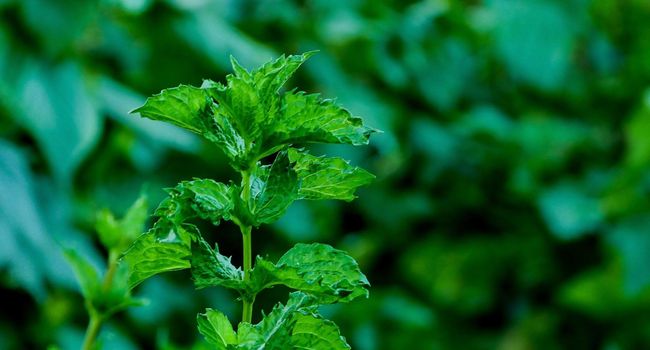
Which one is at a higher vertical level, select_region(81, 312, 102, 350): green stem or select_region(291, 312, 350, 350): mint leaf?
select_region(81, 312, 102, 350): green stem

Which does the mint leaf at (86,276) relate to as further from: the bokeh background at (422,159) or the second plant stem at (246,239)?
the bokeh background at (422,159)

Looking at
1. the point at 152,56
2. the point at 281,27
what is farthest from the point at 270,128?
the point at 281,27

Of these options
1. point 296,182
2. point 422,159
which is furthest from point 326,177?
point 422,159

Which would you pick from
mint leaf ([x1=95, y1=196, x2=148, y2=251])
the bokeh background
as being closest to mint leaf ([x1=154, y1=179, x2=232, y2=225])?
mint leaf ([x1=95, y1=196, x2=148, y2=251])

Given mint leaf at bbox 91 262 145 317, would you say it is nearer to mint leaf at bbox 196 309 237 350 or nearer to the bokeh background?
mint leaf at bbox 196 309 237 350

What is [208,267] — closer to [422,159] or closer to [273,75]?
[273,75]

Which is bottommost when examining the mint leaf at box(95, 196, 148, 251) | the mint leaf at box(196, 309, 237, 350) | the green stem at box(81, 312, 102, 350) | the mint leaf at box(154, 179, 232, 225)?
the mint leaf at box(196, 309, 237, 350)

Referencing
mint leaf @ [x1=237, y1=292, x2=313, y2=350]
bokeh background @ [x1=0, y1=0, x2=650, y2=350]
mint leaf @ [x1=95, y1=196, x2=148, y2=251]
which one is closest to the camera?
mint leaf @ [x1=237, y1=292, x2=313, y2=350]
